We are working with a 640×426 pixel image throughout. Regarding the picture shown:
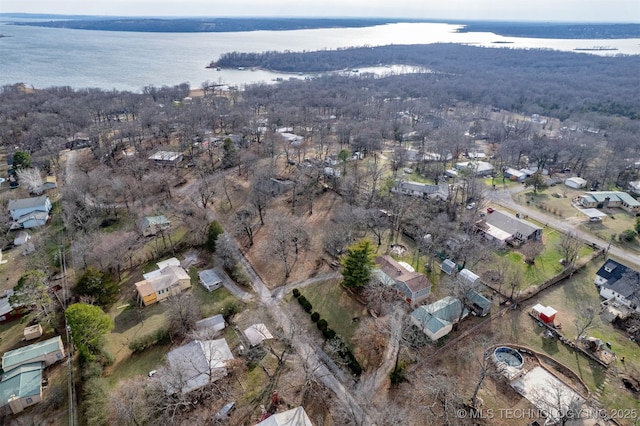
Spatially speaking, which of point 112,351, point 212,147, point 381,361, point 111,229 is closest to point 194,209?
point 111,229

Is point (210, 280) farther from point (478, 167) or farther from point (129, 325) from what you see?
point (478, 167)

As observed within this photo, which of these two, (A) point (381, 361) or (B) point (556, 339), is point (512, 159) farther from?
(A) point (381, 361)

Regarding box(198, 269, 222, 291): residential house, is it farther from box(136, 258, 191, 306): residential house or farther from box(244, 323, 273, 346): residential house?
box(244, 323, 273, 346): residential house

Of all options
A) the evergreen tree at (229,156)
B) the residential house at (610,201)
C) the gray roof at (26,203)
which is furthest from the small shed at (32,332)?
the residential house at (610,201)

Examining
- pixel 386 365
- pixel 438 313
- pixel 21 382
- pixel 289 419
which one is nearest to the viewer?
pixel 289 419

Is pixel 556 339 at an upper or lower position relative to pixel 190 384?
lower

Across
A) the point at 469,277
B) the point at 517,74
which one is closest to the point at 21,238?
the point at 469,277
